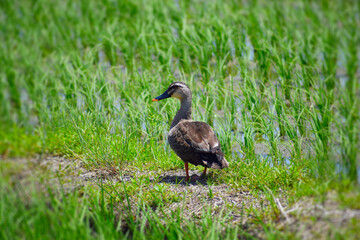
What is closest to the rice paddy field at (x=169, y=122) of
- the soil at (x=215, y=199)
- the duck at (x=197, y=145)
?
the soil at (x=215, y=199)

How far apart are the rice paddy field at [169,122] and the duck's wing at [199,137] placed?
39 centimetres

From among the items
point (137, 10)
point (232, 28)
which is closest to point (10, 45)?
point (137, 10)

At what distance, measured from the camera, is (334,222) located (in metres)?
2.91

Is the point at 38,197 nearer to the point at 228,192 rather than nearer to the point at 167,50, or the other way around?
the point at 228,192

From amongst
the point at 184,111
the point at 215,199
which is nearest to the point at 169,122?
the point at 184,111

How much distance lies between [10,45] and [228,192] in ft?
20.7

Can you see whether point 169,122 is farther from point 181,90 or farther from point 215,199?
point 215,199

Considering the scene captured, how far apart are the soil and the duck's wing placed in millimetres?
385

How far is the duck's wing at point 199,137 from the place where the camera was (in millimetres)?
4152

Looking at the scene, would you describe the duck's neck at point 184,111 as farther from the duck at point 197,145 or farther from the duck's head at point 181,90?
the duck at point 197,145

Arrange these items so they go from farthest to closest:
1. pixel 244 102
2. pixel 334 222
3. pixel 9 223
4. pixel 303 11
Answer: pixel 303 11, pixel 244 102, pixel 9 223, pixel 334 222

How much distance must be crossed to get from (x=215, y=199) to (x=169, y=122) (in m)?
1.61

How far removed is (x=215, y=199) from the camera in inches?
161

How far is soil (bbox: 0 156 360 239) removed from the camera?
118 inches
